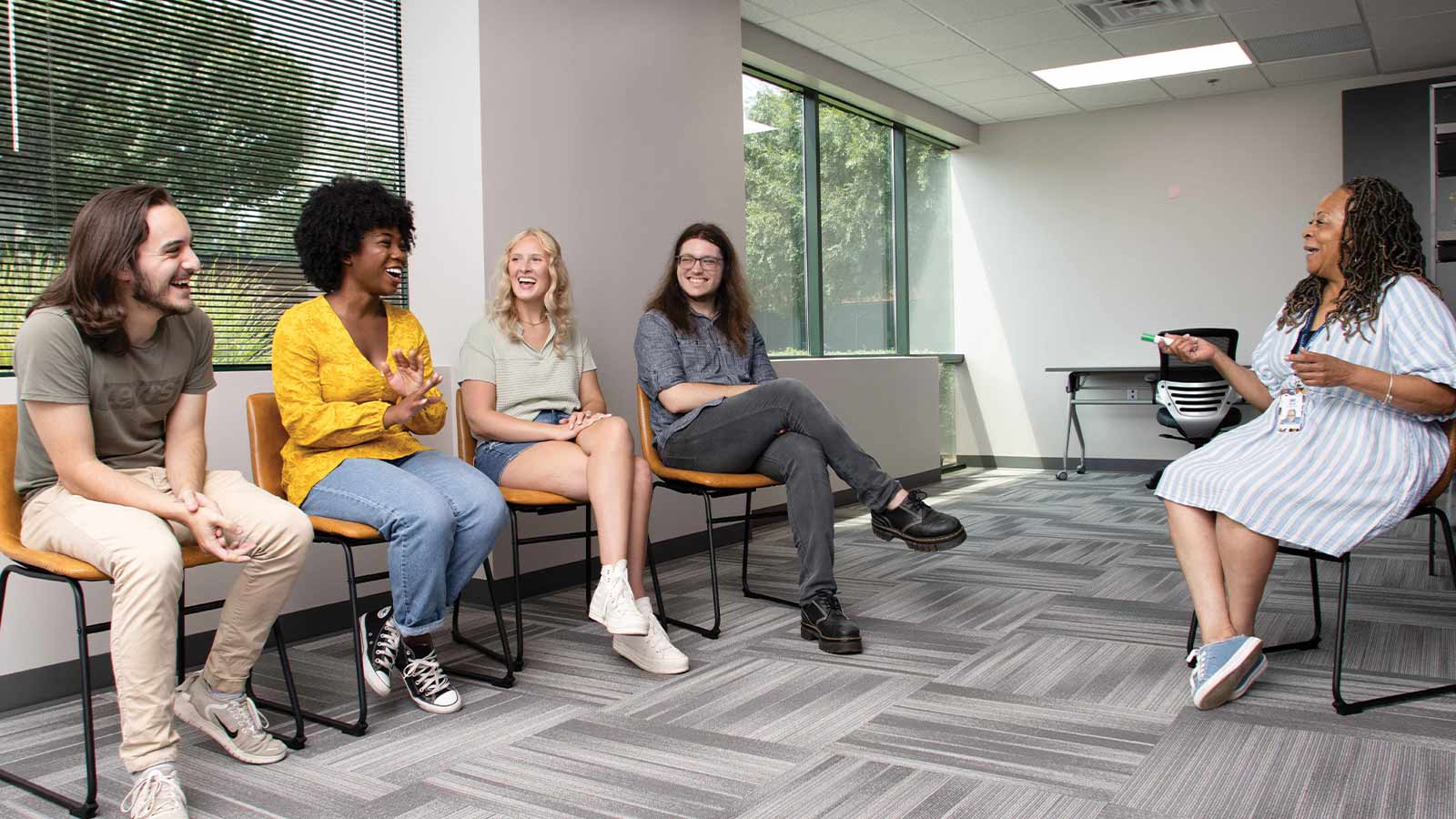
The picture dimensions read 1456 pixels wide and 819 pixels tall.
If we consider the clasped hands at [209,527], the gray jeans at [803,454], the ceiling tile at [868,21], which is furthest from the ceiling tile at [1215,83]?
the clasped hands at [209,527]

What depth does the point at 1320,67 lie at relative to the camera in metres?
6.50

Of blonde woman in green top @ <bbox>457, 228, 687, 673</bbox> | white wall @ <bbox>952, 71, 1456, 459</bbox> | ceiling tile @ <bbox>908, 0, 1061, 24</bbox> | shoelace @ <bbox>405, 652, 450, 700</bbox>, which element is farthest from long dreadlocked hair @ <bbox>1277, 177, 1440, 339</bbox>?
white wall @ <bbox>952, 71, 1456, 459</bbox>

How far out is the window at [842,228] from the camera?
574 cm

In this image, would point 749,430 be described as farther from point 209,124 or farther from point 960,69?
point 960,69

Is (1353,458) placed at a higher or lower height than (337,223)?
lower

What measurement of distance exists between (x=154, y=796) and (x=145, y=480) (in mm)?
623

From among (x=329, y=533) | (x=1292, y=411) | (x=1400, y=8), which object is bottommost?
(x=329, y=533)

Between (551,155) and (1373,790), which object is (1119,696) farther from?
(551,155)

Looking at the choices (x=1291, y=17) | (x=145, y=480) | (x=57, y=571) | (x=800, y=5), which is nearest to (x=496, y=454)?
(x=145, y=480)

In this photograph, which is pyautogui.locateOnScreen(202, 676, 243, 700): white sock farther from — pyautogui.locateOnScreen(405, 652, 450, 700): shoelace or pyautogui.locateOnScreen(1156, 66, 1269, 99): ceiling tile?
pyautogui.locateOnScreen(1156, 66, 1269, 99): ceiling tile

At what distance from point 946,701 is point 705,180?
8.89 ft

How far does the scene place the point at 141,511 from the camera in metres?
2.00

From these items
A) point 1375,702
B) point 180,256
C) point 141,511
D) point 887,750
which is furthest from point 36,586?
point 1375,702

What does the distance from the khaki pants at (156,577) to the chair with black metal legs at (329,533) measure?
153 millimetres
